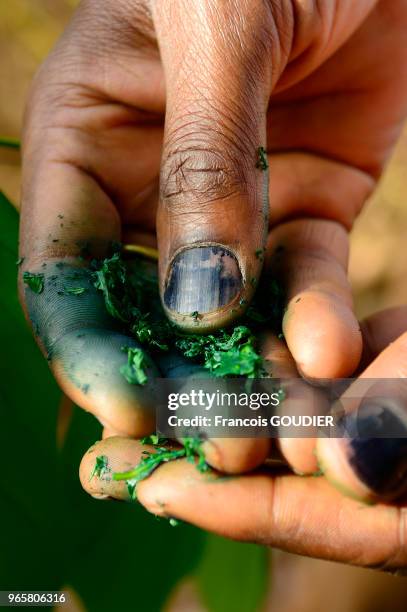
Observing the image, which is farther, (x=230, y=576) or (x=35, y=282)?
(x=230, y=576)

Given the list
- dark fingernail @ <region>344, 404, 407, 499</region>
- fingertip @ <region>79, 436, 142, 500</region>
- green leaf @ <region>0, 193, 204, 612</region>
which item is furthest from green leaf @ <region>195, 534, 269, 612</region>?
dark fingernail @ <region>344, 404, 407, 499</region>

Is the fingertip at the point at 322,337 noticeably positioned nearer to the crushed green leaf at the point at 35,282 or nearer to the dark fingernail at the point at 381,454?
the dark fingernail at the point at 381,454

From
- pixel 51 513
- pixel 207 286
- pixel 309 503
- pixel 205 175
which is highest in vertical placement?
pixel 205 175

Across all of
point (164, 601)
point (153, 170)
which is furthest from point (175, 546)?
point (153, 170)

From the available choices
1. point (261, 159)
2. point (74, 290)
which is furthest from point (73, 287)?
point (261, 159)

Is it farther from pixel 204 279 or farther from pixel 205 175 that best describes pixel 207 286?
pixel 205 175

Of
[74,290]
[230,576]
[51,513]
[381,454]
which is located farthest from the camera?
[230,576]

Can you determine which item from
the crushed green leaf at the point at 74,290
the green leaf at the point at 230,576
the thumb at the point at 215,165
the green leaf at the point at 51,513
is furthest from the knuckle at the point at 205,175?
the green leaf at the point at 230,576
